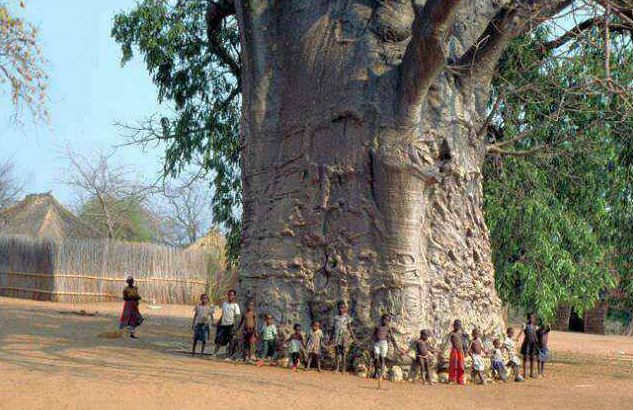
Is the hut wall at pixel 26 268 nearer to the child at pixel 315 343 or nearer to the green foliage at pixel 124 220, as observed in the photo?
the child at pixel 315 343

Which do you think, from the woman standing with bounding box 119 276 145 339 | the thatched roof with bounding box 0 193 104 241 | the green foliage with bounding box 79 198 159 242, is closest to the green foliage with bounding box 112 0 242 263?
the woman standing with bounding box 119 276 145 339

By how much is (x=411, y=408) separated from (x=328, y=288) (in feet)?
8.79

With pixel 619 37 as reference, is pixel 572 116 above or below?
below

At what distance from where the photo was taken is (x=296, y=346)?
1035 cm

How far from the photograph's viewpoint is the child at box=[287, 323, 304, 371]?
33.9 feet

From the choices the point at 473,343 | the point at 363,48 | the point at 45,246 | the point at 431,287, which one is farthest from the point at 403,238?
the point at 45,246

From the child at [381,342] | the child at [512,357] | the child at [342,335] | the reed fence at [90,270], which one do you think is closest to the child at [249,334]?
the child at [342,335]

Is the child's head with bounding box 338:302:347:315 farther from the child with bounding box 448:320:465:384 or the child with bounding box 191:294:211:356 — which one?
the child with bounding box 191:294:211:356

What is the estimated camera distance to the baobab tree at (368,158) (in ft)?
34.3

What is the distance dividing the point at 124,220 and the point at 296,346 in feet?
111

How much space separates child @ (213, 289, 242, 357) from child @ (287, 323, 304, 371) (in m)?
0.97

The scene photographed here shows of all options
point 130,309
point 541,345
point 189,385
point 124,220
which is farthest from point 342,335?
point 124,220

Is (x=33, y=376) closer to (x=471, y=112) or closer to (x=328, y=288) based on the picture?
(x=328, y=288)

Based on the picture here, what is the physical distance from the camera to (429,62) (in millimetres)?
9695
